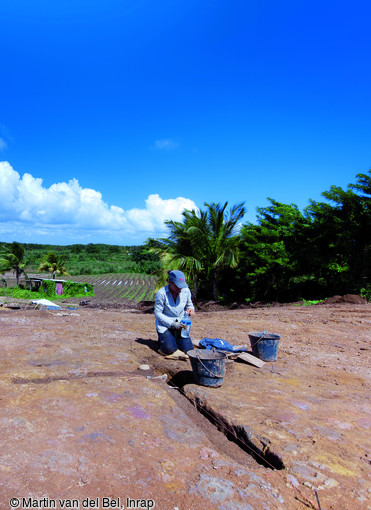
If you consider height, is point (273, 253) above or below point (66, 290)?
above

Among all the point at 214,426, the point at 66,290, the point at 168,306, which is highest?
the point at 168,306

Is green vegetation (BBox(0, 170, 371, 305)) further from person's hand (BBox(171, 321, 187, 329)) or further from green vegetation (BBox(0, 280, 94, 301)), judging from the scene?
green vegetation (BBox(0, 280, 94, 301))

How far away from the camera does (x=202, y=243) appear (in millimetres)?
15664

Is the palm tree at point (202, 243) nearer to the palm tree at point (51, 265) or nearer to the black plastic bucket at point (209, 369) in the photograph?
the black plastic bucket at point (209, 369)

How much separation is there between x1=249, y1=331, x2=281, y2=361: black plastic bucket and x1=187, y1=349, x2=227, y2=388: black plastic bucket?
121 centimetres

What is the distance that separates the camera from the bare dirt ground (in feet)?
6.71

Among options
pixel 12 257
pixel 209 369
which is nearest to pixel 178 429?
pixel 209 369

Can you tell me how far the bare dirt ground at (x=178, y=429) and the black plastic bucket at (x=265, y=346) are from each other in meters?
0.15

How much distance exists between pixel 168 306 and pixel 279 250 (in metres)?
9.77

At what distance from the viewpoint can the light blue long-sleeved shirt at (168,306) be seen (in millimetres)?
5012

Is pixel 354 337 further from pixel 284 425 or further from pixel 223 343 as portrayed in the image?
pixel 284 425

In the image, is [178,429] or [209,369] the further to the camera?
[209,369]

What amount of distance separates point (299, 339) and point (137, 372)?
3.79m

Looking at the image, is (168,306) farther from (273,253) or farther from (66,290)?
(66,290)
